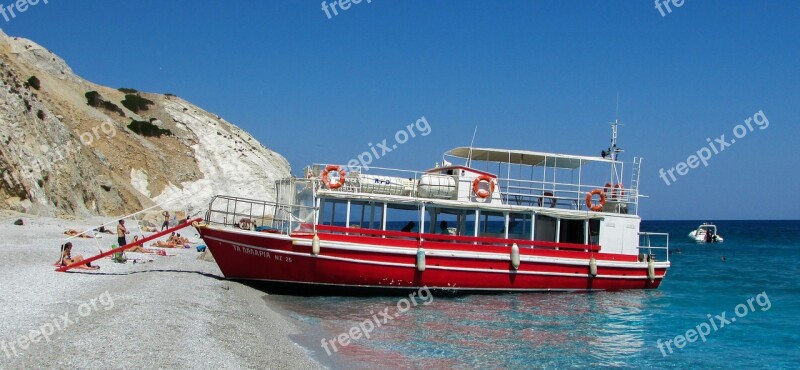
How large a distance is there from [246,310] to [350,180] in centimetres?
692

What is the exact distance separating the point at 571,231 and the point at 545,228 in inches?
38.8

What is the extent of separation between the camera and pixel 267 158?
2933 inches

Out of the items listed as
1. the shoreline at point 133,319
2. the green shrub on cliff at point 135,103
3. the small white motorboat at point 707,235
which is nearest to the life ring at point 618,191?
the shoreline at point 133,319

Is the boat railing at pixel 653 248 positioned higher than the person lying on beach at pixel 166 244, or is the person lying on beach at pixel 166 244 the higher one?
the boat railing at pixel 653 248

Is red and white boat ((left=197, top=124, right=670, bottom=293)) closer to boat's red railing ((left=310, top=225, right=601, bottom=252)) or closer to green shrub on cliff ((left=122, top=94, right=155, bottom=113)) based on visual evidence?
boat's red railing ((left=310, top=225, right=601, bottom=252))

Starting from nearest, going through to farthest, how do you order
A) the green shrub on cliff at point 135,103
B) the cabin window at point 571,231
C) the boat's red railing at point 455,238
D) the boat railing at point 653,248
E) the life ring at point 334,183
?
the boat's red railing at point 455,238, the life ring at point 334,183, the cabin window at point 571,231, the boat railing at point 653,248, the green shrub on cliff at point 135,103

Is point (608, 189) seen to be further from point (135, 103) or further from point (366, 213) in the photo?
point (135, 103)

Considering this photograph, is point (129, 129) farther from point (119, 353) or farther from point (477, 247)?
point (119, 353)

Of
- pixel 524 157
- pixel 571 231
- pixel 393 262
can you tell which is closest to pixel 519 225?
pixel 571 231

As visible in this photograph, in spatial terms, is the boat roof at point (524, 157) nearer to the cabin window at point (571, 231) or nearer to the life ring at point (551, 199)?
the life ring at point (551, 199)

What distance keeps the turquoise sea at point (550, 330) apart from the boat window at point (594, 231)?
1.86 metres

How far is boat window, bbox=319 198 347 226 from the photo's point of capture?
21.0m

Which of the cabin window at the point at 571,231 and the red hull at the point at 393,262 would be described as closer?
the red hull at the point at 393,262

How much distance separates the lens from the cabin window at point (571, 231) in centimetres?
2402
